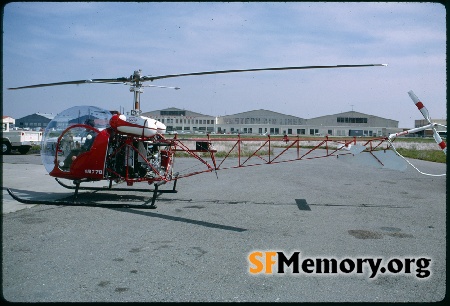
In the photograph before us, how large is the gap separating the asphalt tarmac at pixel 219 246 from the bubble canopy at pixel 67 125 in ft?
5.12

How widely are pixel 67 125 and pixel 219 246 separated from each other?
659 cm

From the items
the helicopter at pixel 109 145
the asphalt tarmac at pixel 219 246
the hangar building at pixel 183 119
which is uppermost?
the hangar building at pixel 183 119

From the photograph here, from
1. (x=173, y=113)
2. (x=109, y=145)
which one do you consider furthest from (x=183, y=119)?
(x=109, y=145)

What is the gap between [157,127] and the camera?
10914 mm

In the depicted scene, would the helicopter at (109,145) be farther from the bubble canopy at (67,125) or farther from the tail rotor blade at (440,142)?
the tail rotor blade at (440,142)

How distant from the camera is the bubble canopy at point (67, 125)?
34.7ft

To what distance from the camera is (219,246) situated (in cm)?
654

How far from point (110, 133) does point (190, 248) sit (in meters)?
5.54

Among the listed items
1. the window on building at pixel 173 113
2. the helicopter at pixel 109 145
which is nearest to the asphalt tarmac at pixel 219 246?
the helicopter at pixel 109 145

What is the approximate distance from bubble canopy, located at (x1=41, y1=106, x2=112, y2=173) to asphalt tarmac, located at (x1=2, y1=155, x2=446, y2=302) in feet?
5.12

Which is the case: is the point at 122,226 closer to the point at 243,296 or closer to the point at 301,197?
the point at 243,296

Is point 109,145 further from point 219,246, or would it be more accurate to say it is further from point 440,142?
point 440,142

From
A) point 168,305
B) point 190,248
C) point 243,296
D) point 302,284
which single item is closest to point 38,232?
point 190,248

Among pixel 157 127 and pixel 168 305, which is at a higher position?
pixel 157 127
